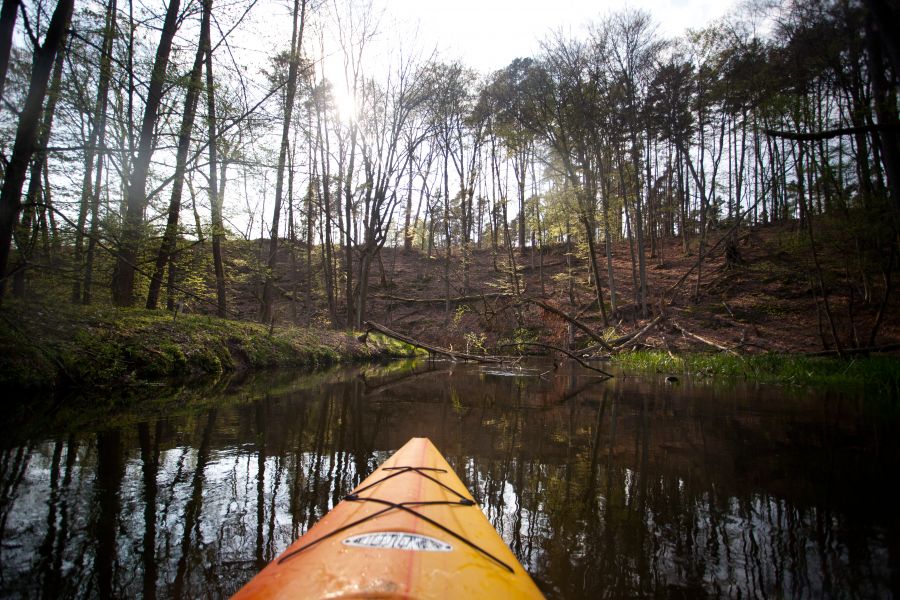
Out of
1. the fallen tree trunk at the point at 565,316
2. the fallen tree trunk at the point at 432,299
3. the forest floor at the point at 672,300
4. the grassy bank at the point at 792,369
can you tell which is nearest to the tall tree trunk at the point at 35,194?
the fallen tree trunk at the point at 565,316

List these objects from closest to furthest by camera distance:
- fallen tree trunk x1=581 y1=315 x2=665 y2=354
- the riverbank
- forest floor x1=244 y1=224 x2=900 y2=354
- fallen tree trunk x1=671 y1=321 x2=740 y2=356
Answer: the riverbank
fallen tree trunk x1=671 y1=321 x2=740 y2=356
forest floor x1=244 y1=224 x2=900 y2=354
fallen tree trunk x1=581 y1=315 x2=665 y2=354

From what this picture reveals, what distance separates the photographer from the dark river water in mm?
2104

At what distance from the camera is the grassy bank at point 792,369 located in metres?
7.77

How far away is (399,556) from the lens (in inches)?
63.1

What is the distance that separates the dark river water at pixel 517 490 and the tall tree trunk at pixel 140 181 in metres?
2.08

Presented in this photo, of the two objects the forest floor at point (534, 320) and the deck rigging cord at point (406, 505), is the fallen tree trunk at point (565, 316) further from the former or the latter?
the deck rigging cord at point (406, 505)

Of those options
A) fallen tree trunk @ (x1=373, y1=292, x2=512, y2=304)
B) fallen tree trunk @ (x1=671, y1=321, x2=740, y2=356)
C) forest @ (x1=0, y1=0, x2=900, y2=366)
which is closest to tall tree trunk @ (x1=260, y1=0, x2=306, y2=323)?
forest @ (x1=0, y1=0, x2=900, y2=366)

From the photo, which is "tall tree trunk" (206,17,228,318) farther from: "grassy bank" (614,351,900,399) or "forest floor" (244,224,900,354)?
"grassy bank" (614,351,900,399)

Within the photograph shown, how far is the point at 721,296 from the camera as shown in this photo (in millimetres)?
17172

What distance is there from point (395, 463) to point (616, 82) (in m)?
17.7

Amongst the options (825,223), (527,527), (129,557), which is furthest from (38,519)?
(825,223)

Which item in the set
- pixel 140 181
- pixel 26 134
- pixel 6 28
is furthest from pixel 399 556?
pixel 140 181

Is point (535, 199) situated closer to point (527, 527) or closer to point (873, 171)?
point (873, 171)

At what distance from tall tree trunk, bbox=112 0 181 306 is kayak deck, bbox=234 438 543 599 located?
3.91 metres
